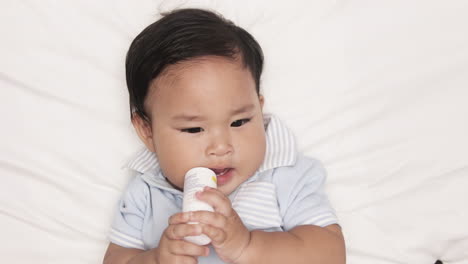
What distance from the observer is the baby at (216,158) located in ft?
4.21

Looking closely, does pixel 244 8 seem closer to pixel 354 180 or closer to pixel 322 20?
pixel 322 20

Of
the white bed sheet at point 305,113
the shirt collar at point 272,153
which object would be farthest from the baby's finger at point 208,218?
the white bed sheet at point 305,113

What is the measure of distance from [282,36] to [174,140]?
0.58 metres

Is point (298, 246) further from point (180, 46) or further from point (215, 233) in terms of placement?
point (180, 46)

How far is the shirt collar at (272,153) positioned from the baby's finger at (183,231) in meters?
0.31

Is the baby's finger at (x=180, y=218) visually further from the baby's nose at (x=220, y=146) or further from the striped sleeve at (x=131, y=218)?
the striped sleeve at (x=131, y=218)

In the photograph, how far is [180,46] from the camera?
1.33 metres

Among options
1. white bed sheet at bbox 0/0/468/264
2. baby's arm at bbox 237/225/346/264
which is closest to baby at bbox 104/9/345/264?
baby's arm at bbox 237/225/346/264

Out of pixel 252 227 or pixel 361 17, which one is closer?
pixel 252 227

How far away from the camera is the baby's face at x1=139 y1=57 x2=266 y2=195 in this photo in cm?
129

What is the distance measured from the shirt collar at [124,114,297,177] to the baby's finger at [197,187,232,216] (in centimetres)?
31

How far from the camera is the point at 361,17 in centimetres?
168

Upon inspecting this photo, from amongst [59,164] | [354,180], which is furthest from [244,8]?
[59,164]

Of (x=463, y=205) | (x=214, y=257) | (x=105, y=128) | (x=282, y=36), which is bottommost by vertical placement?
(x=214, y=257)
